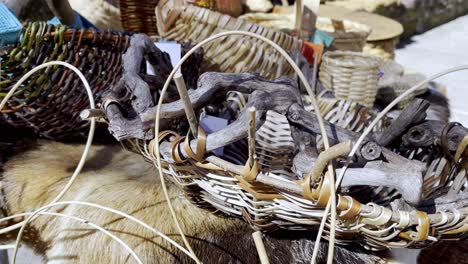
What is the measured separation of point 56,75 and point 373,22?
1.31 m

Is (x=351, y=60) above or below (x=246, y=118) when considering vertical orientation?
below

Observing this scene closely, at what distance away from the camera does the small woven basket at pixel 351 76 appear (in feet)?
3.25

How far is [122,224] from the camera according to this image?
461mm

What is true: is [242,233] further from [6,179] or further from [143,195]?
[6,179]

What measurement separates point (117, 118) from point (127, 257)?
0.13 meters

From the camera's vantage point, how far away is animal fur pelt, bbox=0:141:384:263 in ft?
1.45

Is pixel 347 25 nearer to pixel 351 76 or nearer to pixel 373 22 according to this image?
pixel 373 22

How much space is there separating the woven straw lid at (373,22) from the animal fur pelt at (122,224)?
1147 mm

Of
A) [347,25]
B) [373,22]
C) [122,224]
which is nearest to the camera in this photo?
[122,224]

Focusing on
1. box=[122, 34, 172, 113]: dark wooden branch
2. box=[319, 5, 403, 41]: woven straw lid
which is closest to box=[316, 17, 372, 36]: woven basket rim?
box=[319, 5, 403, 41]: woven straw lid

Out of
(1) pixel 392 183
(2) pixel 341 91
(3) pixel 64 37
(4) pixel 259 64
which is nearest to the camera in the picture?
(1) pixel 392 183

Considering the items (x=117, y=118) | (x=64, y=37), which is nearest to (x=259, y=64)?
(x=64, y=37)

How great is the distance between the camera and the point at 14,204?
0.52 metres

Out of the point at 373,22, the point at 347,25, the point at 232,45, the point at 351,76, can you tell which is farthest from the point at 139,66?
the point at 373,22
